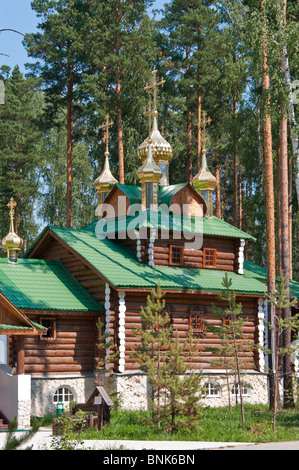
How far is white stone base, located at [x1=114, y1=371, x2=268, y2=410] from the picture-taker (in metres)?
20.3

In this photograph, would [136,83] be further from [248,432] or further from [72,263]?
[248,432]

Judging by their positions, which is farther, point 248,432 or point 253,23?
point 253,23

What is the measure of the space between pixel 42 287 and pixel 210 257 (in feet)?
19.8

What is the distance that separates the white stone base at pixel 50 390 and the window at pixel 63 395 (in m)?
0.12

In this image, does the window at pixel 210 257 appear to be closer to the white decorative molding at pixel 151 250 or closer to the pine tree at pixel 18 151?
the white decorative molding at pixel 151 250

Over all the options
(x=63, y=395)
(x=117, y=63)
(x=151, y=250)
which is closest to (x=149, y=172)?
(x=151, y=250)

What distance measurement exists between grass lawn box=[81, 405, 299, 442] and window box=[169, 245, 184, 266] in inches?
231

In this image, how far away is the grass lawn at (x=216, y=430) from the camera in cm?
1534

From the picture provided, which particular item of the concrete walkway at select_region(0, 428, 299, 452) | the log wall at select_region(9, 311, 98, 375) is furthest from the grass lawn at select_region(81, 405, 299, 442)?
the log wall at select_region(9, 311, 98, 375)

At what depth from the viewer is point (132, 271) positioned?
71.0 feet

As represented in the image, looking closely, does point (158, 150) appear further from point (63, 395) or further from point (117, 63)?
point (63, 395)
